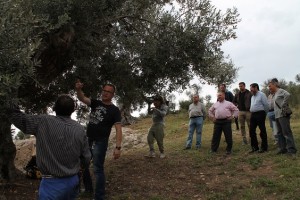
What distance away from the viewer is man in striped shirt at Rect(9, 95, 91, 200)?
4.59m

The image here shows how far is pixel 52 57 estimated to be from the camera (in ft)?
29.4

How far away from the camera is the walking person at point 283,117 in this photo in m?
10.9

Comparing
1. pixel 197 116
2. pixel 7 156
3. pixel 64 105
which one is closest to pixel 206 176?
pixel 197 116

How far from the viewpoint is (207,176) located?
10109mm

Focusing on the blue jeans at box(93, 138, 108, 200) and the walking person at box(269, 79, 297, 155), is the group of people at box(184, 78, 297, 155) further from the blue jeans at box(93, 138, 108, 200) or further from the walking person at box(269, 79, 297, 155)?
the blue jeans at box(93, 138, 108, 200)

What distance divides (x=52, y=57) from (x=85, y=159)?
14.6 ft

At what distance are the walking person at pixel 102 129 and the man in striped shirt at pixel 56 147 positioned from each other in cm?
253

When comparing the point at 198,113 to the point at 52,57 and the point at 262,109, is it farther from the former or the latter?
the point at 52,57

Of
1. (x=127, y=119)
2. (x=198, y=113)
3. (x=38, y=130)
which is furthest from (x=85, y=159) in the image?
(x=127, y=119)

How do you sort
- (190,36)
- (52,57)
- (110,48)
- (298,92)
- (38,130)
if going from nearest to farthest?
(38,130)
(52,57)
(190,36)
(110,48)
(298,92)

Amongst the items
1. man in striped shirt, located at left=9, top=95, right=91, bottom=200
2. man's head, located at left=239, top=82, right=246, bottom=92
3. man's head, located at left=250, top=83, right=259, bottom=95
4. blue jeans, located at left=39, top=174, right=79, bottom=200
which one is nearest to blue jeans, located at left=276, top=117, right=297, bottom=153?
man's head, located at left=250, top=83, right=259, bottom=95

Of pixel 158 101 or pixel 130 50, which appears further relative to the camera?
pixel 158 101

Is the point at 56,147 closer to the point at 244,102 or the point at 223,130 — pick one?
the point at 223,130

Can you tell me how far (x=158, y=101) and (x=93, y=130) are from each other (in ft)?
14.9
